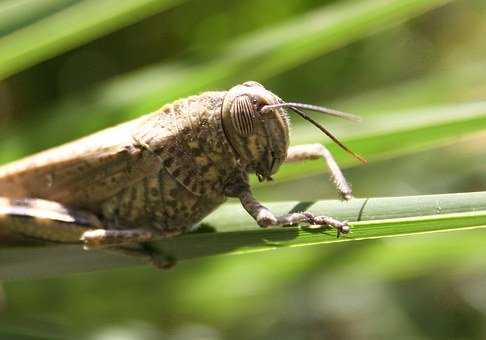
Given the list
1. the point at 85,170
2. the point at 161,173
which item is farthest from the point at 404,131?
the point at 85,170

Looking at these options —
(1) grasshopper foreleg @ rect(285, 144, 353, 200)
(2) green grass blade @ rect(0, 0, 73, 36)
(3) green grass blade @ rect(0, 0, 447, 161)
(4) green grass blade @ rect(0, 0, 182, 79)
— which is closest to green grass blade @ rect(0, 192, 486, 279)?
(1) grasshopper foreleg @ rect(285, 144, 353, 200)

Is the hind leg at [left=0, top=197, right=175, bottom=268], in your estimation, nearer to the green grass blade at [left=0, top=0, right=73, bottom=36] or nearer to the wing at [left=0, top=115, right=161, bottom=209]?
the wing at [left=0, top=115, right=161, bottom=209]

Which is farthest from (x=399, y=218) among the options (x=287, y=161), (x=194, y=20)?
(x=194, y=20)

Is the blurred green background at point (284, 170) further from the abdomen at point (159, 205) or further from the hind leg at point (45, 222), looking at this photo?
the abdomen at point (159, 205)

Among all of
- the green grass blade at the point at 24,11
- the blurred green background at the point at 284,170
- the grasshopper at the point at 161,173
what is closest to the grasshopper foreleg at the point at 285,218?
the grasshopper at the point at 161,173

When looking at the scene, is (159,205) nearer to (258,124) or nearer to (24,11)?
(258,124)

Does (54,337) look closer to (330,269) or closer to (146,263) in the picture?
(146,263)
